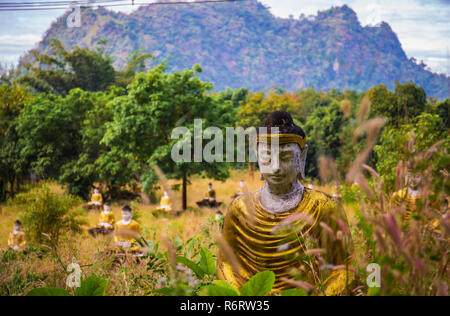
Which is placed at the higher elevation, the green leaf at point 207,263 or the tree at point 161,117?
the tree at point 161,117

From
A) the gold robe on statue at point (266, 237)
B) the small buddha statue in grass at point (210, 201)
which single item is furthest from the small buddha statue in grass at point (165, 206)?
the gold robe on statue at point (266, 237)

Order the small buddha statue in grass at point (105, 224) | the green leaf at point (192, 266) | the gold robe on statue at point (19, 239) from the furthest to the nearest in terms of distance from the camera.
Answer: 1. the small buddha statue in grass at point (105, 224)
2. the gold robe on statue at point (19, 239)
3. the green leaf at point (192, 266)

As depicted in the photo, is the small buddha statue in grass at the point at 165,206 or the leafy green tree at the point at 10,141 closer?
the small buddha statue in grass at the point at 165,206

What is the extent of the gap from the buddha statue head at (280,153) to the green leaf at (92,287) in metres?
1.35

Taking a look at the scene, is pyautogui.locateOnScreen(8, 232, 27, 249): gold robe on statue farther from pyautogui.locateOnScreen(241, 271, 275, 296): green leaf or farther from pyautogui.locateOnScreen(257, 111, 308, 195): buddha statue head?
pyautogui.locateOnScreen(241, 271, 275, 296): green leaf

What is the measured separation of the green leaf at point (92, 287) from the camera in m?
1.47

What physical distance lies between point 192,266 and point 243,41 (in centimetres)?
2183

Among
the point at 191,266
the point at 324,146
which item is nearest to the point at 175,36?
the point at 324,146

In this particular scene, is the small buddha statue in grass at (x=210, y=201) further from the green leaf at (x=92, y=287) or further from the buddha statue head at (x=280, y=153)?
the green leaf at (x=92, y=287)

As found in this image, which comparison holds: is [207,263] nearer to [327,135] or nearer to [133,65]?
[327,135]

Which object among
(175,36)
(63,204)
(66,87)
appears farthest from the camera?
(175,36)

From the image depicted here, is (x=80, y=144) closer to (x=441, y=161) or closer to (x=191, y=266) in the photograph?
(x=191, y=266)
